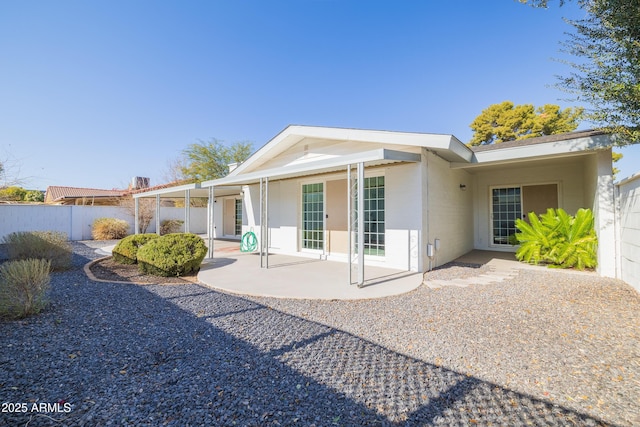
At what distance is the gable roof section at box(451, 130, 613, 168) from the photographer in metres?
5.76

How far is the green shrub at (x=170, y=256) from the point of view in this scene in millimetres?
6738

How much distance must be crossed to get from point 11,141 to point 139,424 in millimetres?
13512

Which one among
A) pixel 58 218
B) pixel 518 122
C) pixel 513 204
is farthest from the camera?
pixel 518 122

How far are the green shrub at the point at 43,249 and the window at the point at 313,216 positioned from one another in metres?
6.70

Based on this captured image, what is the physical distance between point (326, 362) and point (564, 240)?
7.50m

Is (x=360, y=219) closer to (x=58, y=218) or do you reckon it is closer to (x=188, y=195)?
(x=188, y=195)

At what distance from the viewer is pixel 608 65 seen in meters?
4.74

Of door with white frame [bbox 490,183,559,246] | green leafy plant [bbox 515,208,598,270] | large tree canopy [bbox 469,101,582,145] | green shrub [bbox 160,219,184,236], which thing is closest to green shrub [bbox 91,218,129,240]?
green shrub [bbox 160,219,184,236]

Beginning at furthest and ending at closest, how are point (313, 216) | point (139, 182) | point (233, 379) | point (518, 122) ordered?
point (139, 182) → point (518, 122) → point (313, 216) → point (233, 379)

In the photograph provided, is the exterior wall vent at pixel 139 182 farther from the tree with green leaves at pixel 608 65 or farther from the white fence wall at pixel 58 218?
the tree with green leaves at pixel 608 65

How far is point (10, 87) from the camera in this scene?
891 centimetres

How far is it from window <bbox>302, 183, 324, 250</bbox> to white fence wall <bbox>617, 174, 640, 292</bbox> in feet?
22.7

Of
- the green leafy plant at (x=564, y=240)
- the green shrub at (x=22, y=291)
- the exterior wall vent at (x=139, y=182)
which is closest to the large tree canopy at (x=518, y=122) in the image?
the green leafy plant at (x=564, y=240)

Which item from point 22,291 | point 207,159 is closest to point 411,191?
point 22,291
